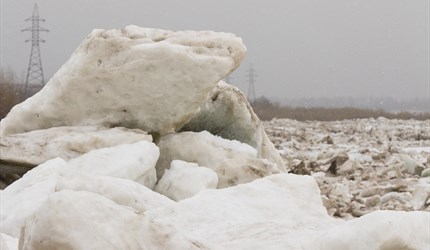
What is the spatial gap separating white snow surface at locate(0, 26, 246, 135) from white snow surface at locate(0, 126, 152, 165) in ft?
0.96

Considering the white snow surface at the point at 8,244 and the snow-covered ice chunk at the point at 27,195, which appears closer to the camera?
the white snow surface at the point at 8,244

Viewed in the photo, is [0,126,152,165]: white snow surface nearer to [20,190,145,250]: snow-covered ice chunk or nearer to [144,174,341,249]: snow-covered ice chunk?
[144,174,341,249]: snow-covered ice chunk

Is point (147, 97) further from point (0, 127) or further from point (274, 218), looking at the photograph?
point (274, 218)

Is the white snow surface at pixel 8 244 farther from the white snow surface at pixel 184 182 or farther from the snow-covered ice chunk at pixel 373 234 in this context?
the white snow surface at pixel 184 182

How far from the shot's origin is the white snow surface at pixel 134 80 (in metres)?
4.78

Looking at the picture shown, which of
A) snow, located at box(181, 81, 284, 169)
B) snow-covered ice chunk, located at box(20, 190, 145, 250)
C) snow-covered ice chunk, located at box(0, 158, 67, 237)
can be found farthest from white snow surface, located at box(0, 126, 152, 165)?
snow-covered ice chunk, located at box(20, 190, 145, 250)

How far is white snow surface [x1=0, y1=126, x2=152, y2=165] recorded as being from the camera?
4.49m

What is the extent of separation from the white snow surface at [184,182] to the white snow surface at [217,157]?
41 centimetres

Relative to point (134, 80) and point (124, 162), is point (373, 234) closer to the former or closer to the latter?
point (124, 162)

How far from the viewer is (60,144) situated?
14.9 ft

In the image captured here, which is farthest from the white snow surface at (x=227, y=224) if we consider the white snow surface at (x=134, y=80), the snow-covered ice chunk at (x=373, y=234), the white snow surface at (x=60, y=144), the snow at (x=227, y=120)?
the snow at (x=227, y=120)

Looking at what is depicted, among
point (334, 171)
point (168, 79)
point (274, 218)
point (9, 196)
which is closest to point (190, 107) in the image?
point (168, 79)

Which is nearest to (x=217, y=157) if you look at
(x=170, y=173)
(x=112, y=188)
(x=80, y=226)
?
(x=170, y=173)

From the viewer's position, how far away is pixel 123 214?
1729mm
